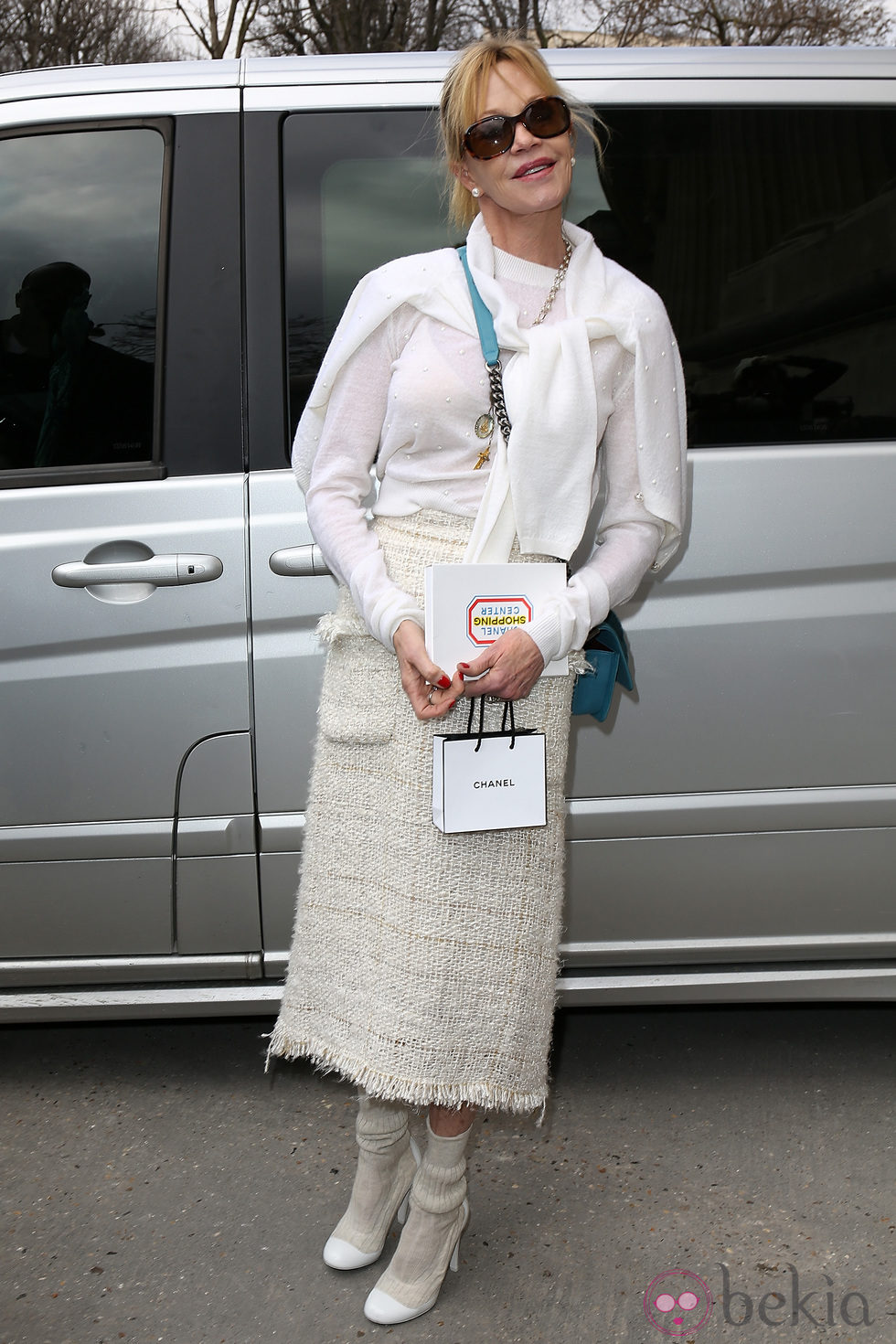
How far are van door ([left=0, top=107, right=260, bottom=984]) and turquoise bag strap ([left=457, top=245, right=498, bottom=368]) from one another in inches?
29.7

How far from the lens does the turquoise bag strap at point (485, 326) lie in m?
1.83

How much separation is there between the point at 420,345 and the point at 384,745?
59 centimetres

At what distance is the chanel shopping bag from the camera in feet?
6.00

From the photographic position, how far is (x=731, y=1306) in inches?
82.1

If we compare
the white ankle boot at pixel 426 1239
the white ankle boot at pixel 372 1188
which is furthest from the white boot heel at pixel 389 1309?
the white ankle boot at pixel 372 1188

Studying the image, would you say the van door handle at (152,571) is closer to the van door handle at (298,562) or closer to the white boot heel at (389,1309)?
the van door handle at (298,562)

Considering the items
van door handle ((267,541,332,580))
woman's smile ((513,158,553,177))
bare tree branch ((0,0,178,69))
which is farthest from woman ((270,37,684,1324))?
bare tree branch ((0,0,178,69))

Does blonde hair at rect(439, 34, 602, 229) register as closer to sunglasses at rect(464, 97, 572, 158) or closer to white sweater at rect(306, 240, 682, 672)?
sunglasses at rect(464, 97, 572, 158)

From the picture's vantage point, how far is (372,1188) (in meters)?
2.20

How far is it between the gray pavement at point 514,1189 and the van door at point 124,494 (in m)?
0.61

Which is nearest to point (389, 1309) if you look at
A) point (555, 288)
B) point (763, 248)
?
point (555, 288)

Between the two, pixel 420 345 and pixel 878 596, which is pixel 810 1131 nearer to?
pixel 878 596

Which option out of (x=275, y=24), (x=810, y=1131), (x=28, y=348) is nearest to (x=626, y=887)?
(x=810, y=1131)

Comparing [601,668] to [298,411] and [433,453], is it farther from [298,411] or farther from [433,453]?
[298,411]
